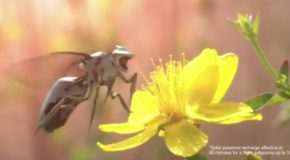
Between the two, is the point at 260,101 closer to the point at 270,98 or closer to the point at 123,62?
the point at 270,98

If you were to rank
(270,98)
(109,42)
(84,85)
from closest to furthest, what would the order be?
(270,98)
(84,85)
(109,42)

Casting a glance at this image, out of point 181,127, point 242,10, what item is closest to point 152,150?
point 242,10

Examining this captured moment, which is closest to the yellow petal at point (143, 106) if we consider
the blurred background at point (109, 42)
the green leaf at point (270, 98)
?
the green leaf at point (270, 98)

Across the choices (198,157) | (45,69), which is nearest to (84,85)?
(45,69)

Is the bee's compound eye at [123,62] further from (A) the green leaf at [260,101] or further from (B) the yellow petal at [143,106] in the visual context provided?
(A) the green leaf at [260,101]

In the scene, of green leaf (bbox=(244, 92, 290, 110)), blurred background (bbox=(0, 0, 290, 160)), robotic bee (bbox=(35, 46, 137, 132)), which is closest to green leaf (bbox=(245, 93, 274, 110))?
green leaf (bbox=(244, 92, 290, 110))

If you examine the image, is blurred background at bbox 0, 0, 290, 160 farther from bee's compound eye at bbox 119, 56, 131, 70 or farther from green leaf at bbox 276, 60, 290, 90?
green leaf at bbox 276, 60, 290, 90

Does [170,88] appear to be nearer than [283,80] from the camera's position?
No

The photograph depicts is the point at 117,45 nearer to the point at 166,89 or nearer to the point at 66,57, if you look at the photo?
the point at 66,57
